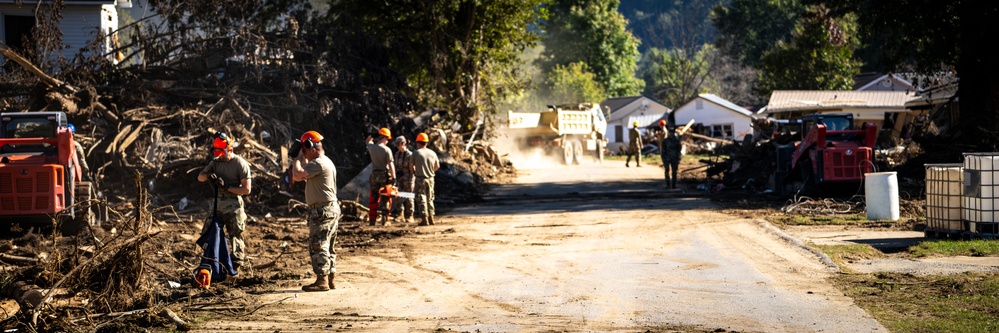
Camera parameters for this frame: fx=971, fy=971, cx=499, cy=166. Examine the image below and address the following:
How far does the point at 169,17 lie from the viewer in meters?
→ 23.3

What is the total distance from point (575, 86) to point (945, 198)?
76.3m

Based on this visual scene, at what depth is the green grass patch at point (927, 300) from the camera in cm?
802

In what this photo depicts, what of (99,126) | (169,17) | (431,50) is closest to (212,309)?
(99,126)

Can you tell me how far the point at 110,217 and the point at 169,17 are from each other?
310 inches

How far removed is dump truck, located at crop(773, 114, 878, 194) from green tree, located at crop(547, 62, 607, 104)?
2618 inches

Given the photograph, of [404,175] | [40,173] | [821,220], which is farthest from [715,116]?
[40,173]

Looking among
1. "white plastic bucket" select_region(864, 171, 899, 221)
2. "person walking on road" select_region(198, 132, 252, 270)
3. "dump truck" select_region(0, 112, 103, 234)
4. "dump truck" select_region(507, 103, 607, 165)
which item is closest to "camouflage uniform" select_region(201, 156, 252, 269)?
"person walking on road" select_region(198, 132, 252, 270)

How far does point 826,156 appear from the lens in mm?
19875

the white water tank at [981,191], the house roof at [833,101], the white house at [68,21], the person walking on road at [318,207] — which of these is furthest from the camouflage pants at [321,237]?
the house roof at [833,101]

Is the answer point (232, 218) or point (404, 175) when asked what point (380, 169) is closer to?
point (404, 175)

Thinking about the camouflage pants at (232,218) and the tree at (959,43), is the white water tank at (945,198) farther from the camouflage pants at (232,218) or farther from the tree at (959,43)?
the camouflage pants at (232,218)

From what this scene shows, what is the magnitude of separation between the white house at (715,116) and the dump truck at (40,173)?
181ft

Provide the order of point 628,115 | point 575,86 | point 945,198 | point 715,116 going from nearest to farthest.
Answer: point 945,198
point 715,116
point 628,115
point 575,86

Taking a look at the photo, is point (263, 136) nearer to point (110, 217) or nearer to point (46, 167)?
point (110, 217)
